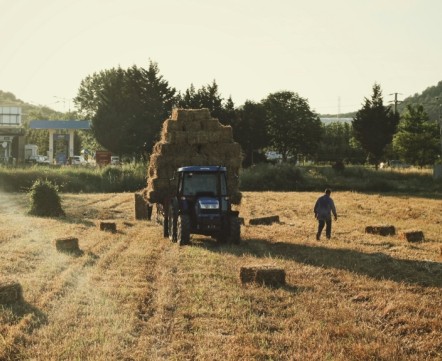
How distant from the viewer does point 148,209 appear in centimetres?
2602

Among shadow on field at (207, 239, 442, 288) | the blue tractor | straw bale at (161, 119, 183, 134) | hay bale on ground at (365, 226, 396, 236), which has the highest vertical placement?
straw bale at (161, 119, 183, 134)

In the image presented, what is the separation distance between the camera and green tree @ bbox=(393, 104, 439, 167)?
7231 centimetres

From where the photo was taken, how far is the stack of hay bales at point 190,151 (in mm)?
21109

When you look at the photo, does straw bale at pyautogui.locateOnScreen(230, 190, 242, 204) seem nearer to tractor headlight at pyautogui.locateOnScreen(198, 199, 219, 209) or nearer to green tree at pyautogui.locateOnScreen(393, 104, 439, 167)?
tractor headlight at pyautogui.locateOnScreen(198, 199, 219, 209)

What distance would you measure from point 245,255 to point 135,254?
113 inches

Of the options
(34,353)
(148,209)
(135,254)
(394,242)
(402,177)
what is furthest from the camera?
(402,177)

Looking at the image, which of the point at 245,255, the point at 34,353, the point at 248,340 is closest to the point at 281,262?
the point at 245,255

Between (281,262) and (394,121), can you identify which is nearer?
(281,262)

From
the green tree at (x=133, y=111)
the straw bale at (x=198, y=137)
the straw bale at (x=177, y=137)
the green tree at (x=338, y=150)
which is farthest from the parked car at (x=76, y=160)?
the straw bale at (x=198, y=137)

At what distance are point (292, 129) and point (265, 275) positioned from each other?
7279 centimetres

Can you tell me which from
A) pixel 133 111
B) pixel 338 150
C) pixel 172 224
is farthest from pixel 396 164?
pixel 172 224

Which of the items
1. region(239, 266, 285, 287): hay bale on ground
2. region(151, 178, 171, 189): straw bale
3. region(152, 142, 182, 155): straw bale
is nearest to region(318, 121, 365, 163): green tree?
region(152, 142, 182, 155): straw bale

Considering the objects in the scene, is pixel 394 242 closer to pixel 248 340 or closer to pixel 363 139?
pixel 248 340

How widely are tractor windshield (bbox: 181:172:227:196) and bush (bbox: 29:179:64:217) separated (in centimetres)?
1107
